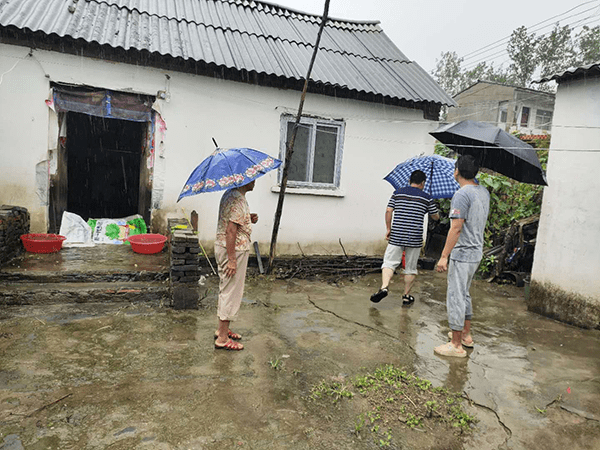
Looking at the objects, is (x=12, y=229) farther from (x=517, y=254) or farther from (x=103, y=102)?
(x=517, y=254)

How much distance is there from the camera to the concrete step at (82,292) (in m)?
4.70

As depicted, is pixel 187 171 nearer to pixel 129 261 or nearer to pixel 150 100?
pixel 150 100

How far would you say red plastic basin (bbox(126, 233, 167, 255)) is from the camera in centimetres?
614

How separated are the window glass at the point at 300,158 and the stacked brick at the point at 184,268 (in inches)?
117

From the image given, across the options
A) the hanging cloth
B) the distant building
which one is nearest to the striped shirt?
the hanging cloth

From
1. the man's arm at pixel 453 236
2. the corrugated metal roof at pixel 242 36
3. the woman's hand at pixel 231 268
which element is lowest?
the woman's hand at pixel 231 268

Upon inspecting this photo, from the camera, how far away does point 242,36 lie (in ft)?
26.1

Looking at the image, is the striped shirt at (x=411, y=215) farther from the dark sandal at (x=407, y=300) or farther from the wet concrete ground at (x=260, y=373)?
the wet concrete ground at (x=260, y=373)

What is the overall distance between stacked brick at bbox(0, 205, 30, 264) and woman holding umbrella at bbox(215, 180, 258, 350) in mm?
3117

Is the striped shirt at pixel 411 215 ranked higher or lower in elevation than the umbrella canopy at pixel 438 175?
lower

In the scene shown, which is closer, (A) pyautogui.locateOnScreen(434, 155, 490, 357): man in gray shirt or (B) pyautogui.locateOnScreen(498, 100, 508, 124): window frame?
(A) pyautogui.locateOnScreen(434, 155, 490, 357): man in gray shirt

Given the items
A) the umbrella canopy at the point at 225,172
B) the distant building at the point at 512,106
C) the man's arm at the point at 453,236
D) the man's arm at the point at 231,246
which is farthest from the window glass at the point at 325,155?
the distant building at the point at 512,106

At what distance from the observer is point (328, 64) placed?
7930mm

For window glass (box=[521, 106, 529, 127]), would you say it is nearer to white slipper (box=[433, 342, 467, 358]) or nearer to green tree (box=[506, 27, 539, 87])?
green tree (box=[506, 27, 539, 87])
